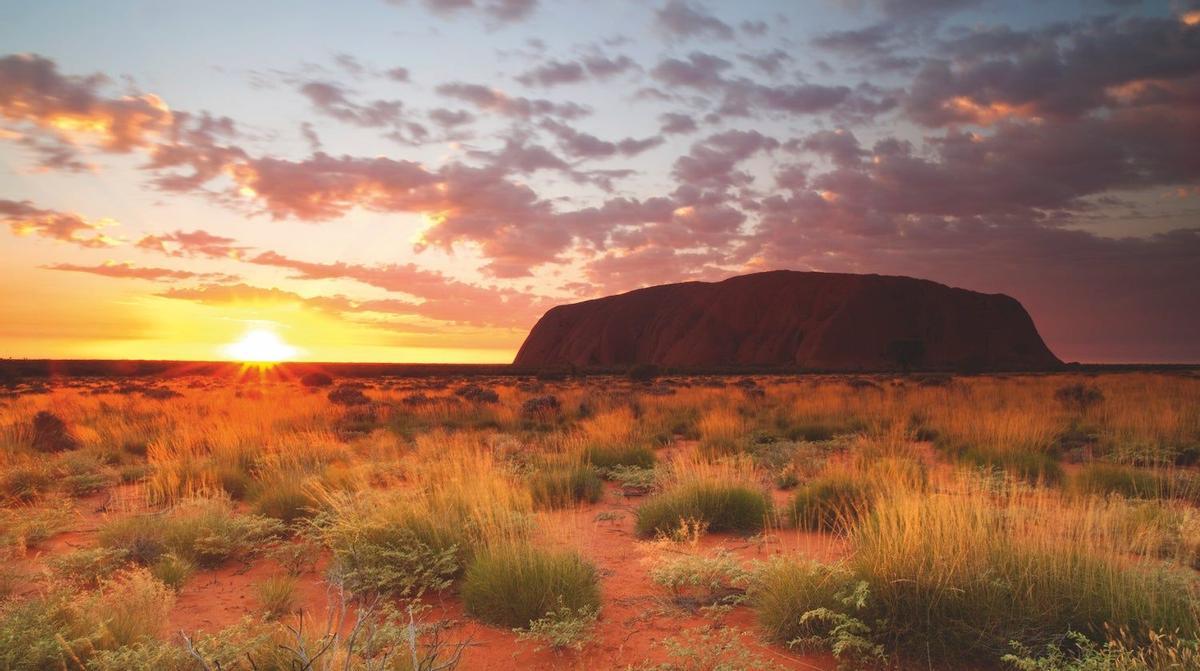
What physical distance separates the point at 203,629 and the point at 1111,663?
5.83m

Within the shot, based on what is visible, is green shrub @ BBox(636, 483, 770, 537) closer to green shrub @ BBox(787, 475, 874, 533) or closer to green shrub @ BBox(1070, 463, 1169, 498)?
green shrub @ BBox(787, 475, 874, 533)

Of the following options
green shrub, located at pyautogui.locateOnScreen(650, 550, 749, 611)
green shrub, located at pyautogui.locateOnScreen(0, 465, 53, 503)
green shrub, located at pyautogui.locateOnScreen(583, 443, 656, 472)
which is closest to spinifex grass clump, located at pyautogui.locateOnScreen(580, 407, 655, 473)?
green shrub, located at pyautogui.locateOnScreen(583, 443, 656, 472)

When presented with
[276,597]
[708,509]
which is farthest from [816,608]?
[276,597]

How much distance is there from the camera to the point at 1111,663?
3574 mm

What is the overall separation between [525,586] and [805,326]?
98399 millimetres

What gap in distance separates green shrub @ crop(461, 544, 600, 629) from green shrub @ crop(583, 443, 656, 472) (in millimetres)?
5708

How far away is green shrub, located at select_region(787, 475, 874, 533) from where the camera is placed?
6.76 meters

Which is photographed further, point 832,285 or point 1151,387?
point 832,285

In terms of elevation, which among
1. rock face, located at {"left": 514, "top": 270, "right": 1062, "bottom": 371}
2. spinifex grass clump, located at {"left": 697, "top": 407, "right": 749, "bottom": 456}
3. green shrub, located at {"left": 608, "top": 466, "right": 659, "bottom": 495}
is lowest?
green shrub, located at {"left": 608, "top": 466, "right": 659, "bottom": 495}

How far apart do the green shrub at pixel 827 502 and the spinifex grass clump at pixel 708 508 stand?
0.36 metres

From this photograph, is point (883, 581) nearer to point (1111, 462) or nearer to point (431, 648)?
point (431, 648)

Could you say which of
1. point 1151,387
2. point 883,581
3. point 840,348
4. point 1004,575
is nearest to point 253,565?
point 883,581

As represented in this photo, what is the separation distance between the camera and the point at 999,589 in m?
4.11

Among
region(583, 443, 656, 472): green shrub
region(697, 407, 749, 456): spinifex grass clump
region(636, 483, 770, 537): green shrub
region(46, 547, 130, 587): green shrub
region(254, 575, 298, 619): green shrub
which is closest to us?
region(254, 575, 298, 619): green shrub
